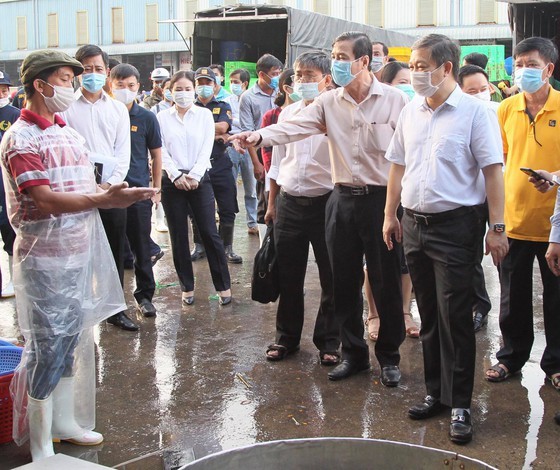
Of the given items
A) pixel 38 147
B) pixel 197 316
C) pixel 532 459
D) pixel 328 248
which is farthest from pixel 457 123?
pixel 197 316

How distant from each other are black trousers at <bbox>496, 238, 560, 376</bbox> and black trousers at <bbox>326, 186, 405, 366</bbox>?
0.66 metres

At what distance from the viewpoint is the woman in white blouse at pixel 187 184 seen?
6.60 meters

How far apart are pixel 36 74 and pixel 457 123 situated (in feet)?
6.97

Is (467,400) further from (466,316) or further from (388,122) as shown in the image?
(388,122)

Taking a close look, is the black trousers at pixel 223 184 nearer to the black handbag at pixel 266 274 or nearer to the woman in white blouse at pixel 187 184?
the woman in white blouse at pixel 187 184

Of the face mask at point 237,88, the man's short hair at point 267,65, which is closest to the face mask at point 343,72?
the man's short hair at point 267,65

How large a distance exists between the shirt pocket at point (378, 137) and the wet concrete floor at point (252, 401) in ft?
4.76

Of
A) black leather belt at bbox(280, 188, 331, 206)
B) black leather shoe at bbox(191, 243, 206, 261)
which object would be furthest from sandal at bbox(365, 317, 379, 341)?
black leather shoe at bbox(191, 243, 206, 261)

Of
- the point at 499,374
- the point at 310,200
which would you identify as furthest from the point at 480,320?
the point at 310,200

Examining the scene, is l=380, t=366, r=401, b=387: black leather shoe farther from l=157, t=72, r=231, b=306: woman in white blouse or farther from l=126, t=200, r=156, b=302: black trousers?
l=126, t=200, r=156, b=302: black trousers

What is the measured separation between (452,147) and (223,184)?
4.26 meters

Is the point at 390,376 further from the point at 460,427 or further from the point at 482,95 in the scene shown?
the point at 482,95

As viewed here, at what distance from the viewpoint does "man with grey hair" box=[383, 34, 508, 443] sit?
401 centimetres

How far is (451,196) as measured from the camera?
4.04m
